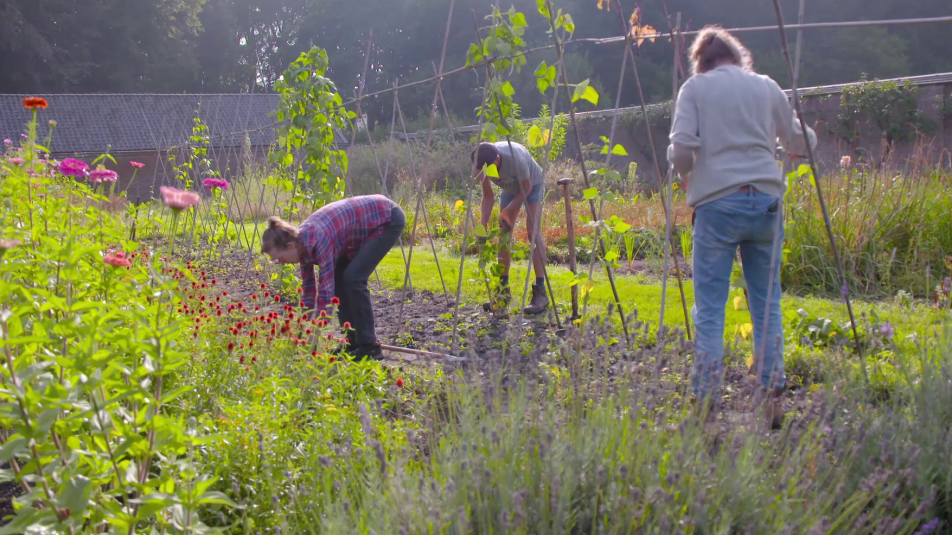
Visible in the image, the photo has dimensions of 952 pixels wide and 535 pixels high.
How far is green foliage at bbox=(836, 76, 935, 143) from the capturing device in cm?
1325

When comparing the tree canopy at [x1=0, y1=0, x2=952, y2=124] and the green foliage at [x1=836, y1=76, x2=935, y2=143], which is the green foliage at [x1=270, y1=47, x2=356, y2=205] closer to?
the green foliage at [x1=836, y1=76, x2=935, y2=143]

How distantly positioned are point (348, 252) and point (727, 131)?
2.30 meters

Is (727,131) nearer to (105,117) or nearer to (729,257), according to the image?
(729,257)

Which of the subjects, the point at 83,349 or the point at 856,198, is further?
the point at 856,198

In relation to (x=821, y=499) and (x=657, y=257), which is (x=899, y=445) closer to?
(x=821, y=499)

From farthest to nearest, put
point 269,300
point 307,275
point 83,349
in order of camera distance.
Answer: point 269,300
point 307,275
point 83,349

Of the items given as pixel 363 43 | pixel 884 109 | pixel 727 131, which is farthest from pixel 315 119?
pixel 363 43

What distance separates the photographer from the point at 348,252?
14.3 feet

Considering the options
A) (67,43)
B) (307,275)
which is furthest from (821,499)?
(67,43)

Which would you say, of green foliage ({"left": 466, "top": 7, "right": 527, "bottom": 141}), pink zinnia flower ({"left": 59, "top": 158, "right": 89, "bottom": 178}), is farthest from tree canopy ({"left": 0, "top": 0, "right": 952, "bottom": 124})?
pink zinnia flower ({"left": 59, "top": 158, "right": 89, "bottom": 178})

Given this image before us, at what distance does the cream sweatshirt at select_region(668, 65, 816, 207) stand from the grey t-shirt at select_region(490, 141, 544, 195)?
193cm

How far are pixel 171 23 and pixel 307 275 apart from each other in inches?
1260

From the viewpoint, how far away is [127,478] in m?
1.51

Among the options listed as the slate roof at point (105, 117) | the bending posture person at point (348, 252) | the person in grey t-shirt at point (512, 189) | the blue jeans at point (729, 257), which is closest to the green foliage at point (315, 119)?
the person in grey t-shirt at point (512, 189)
